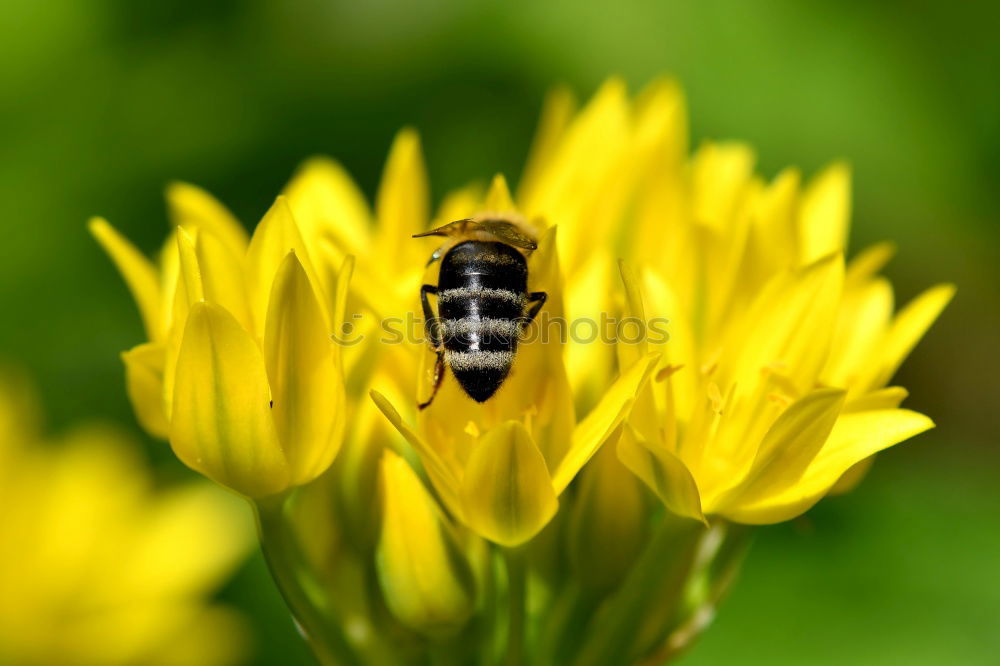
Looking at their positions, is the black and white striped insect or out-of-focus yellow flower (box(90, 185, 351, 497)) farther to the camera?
the black and white striped insect

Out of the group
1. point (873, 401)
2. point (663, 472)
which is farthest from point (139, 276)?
point (873, 401)

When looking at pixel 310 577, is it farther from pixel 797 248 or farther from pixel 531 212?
pixel 797 248

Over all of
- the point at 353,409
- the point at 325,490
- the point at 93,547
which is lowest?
→ the point at 93,547

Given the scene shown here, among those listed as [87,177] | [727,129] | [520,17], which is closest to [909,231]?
[727,129]

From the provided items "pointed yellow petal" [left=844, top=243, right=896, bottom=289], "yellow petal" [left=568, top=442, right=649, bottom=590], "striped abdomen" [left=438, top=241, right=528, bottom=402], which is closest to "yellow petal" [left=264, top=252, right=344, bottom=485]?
"striped abdomen" [left=438, top=241, right=528, bottom=402]

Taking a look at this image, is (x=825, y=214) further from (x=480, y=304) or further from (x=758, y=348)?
(x=480, y=304)

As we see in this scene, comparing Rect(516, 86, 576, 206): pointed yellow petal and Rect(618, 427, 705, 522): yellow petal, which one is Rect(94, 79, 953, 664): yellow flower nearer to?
Rect(618, 427, 705, 522): yellow petal
